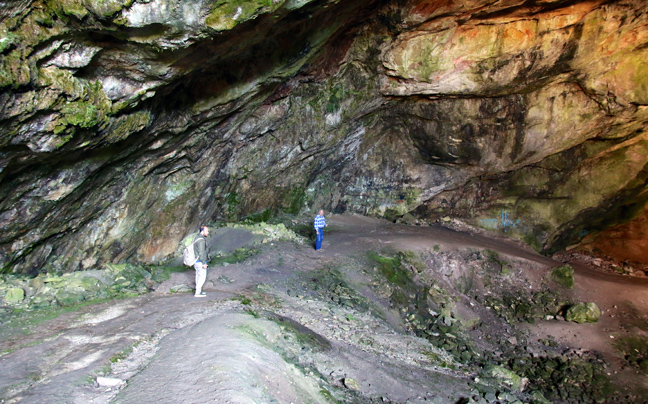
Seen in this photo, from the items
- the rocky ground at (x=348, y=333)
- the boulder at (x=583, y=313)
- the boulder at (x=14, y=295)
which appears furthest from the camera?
the boulder at (x=583, y=313)

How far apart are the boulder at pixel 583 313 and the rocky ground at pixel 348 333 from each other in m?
0.33

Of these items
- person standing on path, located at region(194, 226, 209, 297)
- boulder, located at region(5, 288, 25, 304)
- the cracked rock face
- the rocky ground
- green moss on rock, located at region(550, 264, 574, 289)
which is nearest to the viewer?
the rocky ground

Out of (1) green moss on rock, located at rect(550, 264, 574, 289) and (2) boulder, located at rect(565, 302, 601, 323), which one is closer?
(2) boulder, located at rect(565, 302, 601, 323)

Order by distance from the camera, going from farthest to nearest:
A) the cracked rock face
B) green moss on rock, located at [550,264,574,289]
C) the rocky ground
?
green moss on rock, located at [550,264,574,289]
the cracked rock face
the rocky ground

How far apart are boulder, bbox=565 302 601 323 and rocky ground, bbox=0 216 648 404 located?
331 mm

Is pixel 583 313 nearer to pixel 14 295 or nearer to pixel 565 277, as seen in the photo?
pixel 565 277

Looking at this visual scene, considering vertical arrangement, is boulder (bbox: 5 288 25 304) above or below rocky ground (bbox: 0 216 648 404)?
above

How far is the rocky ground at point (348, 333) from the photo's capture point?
16.3 ft

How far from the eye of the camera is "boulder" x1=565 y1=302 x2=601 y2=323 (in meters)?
12.8

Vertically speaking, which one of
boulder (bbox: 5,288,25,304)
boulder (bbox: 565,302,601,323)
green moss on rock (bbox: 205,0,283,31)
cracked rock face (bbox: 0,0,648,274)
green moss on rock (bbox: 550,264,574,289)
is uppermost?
green moss on rock (bbox: 205,0,283,31)

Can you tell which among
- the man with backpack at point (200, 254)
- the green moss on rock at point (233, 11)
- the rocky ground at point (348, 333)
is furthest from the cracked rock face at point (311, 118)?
the man with backpack at point (200, 254)

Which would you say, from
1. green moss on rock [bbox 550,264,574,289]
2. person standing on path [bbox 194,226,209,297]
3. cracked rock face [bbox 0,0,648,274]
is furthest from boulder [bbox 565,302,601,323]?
person standing on path [bbox 194,226,209,297]

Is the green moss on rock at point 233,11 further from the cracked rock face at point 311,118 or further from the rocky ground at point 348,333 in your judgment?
the rocky ground at point 348,333

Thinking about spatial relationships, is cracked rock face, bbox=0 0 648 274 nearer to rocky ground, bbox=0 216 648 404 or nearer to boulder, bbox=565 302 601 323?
rocky ground, bbox=0 216 648 404
